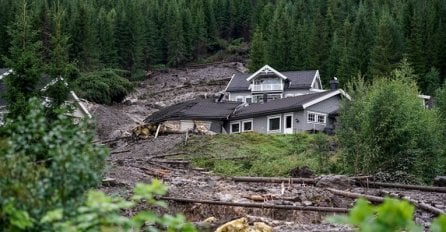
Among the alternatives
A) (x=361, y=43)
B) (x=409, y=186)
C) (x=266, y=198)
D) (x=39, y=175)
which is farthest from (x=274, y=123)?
(x=39, y=175)

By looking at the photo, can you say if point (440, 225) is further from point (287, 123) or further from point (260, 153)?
point (287, 123)

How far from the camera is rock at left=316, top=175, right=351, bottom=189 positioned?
71.8 ft

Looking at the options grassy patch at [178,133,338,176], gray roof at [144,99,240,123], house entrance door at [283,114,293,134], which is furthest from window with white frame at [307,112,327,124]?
grassy patch at [178,133,338,176]

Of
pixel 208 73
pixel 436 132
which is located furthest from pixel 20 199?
pixel 208 73

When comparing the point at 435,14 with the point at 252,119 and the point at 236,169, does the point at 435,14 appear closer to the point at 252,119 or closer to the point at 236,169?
the point at 252,119

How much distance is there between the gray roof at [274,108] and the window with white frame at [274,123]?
54cm

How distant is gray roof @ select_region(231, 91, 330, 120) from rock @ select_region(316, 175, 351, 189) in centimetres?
1919

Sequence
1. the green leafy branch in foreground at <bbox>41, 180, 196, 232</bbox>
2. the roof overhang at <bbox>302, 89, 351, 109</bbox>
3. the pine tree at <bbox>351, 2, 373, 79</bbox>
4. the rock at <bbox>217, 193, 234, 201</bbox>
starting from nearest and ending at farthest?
the green leafy branch in foreground at <bbox>41, 180, 196, 232</bbox> → the rock at <bbox>217, 193, 234, 201</bbox> → the roof overhang at <bbox>302, 89, 351, 109</bbox> → the pine tree at <bbox>351, 2, 373, 79</bbox>

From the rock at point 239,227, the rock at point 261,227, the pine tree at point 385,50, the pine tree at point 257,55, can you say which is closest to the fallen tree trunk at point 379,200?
the rock at point 261,227

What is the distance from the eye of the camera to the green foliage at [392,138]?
25984 millimetres

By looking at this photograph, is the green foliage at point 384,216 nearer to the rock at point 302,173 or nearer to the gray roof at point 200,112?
the rock at point 302,173

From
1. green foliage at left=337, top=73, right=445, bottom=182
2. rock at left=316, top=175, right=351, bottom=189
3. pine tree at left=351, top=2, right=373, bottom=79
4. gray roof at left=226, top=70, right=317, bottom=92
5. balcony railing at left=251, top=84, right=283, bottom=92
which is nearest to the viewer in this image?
rock at left=316, top=175, right=351, bottom=189

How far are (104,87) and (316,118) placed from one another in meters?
20.2

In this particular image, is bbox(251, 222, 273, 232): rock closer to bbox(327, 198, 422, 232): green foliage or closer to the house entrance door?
bbox(327, 198, 422, 232): green foliage
